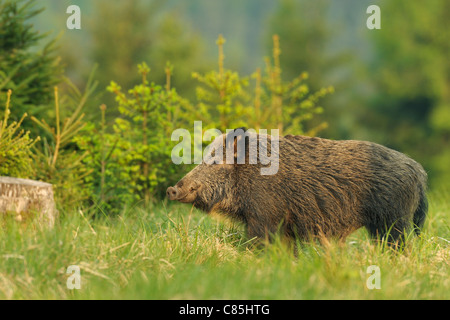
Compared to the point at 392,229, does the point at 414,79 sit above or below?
above

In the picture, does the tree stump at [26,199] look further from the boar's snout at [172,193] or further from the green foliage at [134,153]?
the green foliage at [134,153]

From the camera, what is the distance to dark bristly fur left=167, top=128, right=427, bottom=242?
5.63 m

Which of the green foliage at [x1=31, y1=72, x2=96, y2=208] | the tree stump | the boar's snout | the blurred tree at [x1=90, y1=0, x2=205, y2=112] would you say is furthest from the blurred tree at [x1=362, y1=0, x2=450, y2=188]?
the tree stump

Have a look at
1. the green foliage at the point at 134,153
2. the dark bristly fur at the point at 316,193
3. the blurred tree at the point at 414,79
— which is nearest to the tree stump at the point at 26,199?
the dark bristly fur at the point at 316,193

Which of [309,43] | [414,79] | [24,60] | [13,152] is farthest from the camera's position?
[309,43]

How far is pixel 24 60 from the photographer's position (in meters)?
8.19

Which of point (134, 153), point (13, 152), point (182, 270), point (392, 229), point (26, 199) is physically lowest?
point (182, 270)

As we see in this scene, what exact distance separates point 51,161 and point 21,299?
144 inches

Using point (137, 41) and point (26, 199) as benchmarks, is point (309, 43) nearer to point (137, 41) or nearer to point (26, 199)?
point (137, 41)

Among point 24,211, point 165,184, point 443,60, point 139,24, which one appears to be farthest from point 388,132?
point 24,211

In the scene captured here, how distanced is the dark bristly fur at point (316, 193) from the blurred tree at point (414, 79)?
46.4 ft

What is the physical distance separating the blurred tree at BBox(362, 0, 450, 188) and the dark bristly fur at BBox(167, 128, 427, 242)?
1413cm

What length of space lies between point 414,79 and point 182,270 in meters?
17.6

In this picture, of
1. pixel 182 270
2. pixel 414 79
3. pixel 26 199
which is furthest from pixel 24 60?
pixel 414 79
